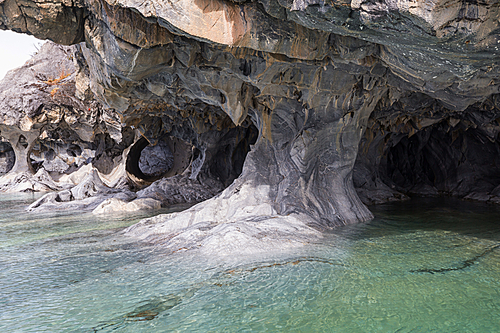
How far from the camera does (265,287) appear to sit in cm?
337

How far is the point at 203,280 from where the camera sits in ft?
11.8

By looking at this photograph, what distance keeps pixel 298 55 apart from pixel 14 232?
22.5 feet

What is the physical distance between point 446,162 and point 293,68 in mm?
12155

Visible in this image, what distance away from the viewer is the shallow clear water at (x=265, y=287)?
2682 millimetres

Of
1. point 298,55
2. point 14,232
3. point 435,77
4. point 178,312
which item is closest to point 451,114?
point 435,77

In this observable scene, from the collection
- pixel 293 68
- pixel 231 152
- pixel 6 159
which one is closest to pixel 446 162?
pixel 231 152

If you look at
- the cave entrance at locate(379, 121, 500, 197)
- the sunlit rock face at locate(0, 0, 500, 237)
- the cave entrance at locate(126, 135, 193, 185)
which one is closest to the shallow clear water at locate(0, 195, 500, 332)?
the sunlit rock face at locate(0, 0, 500, 237)

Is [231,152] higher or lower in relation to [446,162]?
higher

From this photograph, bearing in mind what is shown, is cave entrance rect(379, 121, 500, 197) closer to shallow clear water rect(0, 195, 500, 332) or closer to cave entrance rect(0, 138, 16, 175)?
shallow clear water rect(0, 195, 500, 332)

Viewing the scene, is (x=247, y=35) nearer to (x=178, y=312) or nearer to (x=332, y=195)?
(x=178, y=312)

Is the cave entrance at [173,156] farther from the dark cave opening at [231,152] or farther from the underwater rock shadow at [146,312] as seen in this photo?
the underwater rock shadow at [146,312]

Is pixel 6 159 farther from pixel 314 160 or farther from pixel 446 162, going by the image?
pixel 446 162

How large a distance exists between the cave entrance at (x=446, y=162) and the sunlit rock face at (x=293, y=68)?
9.81 feet

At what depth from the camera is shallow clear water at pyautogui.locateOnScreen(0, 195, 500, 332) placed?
268cm
